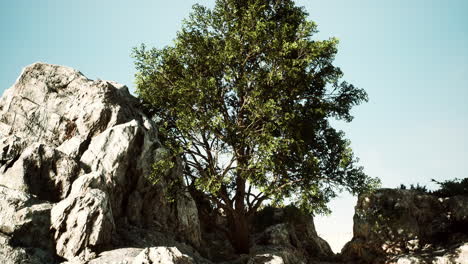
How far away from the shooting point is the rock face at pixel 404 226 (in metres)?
26.8

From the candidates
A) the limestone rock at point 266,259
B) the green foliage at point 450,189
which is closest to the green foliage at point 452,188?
the green foliage at point 450,189

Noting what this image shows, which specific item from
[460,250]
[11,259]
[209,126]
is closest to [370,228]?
[460,250]

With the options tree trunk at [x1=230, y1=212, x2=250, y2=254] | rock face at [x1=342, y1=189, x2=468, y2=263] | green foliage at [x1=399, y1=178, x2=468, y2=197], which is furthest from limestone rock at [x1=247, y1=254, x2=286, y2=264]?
green foliage at [x1=399, y1=178, x2=468, y2=197]

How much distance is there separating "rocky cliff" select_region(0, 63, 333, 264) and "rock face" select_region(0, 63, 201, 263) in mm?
52

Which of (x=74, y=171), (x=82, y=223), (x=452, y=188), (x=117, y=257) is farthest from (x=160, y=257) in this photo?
(x=452, y=188)

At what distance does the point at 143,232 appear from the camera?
1912 cm

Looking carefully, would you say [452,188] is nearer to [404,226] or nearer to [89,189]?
[404,226]

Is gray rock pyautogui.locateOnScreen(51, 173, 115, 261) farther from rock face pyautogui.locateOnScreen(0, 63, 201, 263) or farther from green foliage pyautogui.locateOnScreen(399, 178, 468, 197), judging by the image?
green foliage pyautogui.locateOnScreen(399, 178, 468, 197)

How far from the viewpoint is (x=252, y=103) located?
70.2 feet

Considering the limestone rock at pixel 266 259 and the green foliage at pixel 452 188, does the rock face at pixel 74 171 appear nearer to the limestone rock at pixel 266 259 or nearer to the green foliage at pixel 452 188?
the limestone rock at pixel 266 259

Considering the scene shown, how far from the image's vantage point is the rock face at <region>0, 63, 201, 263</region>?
14.3 m

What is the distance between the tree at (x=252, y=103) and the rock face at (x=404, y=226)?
6641 mm

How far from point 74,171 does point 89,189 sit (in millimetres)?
2554

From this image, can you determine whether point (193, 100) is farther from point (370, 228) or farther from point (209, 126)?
point (370, 228)
